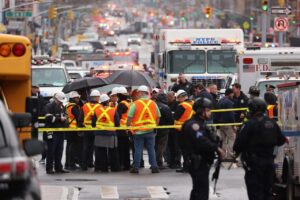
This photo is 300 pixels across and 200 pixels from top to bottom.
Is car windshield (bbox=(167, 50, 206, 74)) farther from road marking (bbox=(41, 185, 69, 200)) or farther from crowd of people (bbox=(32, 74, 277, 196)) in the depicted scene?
road marking (bbox=(41, 185, 69, 200))

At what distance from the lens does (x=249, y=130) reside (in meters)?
13.8

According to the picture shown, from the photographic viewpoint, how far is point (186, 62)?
35.6 metres

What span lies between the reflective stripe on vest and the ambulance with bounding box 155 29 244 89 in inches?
522

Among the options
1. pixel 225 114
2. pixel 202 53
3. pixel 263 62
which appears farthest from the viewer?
pixel 202 53

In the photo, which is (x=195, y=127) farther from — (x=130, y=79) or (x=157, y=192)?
(x=130, y=79)

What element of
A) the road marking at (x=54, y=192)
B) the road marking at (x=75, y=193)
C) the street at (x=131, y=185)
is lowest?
the street at (x=131, y=185)

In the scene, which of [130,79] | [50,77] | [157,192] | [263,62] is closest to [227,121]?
[157,192]

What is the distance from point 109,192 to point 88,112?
13.0 ft

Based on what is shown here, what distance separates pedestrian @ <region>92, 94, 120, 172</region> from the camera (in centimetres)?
2147

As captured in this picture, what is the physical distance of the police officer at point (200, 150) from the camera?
13.5 meters

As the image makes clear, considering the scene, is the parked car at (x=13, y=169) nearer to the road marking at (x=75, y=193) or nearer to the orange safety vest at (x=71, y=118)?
the road marking at (x=75, y=193)

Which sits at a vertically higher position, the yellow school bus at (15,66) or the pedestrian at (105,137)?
the yellow school bus at (15,66)

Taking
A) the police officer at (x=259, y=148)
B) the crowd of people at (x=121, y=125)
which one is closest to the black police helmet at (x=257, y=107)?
the police officer at (x=259, y=148)

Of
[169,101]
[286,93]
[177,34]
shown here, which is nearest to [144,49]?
[177,34]
